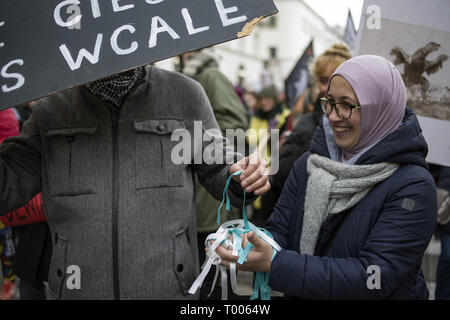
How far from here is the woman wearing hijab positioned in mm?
1558

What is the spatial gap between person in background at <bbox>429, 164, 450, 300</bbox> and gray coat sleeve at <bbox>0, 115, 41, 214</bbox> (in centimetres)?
251

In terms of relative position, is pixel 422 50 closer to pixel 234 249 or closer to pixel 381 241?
pixel 381 241

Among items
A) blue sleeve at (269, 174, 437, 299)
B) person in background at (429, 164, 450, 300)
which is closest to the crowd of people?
blue sleeve at (269, 174, 437, 299)

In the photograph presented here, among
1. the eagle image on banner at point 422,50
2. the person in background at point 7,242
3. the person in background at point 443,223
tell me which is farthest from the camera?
Result: the person in background at point 443,223

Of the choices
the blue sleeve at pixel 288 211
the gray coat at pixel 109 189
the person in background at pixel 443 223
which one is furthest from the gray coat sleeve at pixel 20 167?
the person in background at pixel 443 223

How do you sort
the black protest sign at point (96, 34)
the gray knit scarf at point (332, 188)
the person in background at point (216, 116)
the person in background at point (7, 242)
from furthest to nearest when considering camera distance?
the person in background at point (216, 116) < the person in background at point (7, 242) < the gray knit scarf at point (332, 188) < the black protest sign at point (96, 34)

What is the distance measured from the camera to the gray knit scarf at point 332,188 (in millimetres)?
1661

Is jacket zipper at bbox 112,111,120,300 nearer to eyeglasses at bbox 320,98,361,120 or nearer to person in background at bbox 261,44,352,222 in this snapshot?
eyeglasses at bbox 320,98,361,120

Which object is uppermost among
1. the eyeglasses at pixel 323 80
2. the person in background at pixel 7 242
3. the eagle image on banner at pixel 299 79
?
the eagle image on banner at pixel 299 79

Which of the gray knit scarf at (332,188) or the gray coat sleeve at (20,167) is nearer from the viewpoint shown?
the gray knit scarf at (332,188)

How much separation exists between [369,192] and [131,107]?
107 cm

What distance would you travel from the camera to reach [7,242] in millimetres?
3383

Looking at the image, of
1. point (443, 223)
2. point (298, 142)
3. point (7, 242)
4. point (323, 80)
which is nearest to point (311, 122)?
point (298, 142)

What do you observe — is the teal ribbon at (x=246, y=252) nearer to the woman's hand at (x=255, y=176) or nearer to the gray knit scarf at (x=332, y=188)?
the woman's hand at (x=255, y=176)
